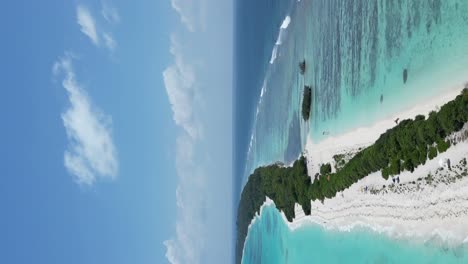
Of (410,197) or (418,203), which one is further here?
(410,197)

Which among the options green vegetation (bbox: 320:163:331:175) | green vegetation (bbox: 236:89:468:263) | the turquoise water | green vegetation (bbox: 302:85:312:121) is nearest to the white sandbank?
green vegetation (bbox: 320:163:331:175)

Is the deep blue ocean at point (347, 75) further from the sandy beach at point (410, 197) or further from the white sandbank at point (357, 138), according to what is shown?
the sandy beach at point (410, 197)

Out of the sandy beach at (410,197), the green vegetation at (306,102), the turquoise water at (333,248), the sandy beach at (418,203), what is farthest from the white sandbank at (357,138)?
the turquoise water at (333,248)

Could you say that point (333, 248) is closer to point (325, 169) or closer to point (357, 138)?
point (325, 169)

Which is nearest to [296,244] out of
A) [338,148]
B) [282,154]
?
[282,154]

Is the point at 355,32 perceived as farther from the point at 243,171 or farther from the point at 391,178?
the point at 243,171

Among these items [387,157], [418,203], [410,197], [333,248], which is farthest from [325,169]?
[418,203]
